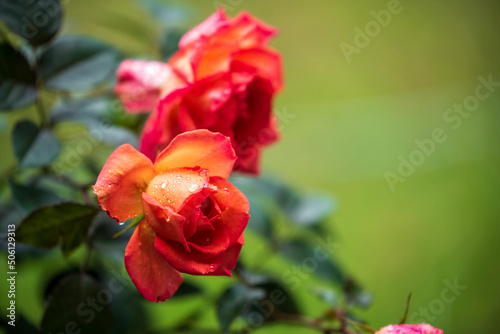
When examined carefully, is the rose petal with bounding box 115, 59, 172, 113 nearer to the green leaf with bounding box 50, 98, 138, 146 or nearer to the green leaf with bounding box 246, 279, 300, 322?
the green leaf with bounding box 50, 98, 138, 146

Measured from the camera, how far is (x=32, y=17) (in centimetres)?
34

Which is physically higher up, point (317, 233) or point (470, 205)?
point (317, 233)

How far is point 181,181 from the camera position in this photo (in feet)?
0.80

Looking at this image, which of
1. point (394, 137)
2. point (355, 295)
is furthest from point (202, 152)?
point (394, 137)

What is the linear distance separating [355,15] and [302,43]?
306 mm

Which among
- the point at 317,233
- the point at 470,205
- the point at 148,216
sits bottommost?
the point at 470,205

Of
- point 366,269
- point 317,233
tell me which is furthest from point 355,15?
point 317,233

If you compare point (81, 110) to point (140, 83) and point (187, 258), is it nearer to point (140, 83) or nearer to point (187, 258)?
point (140, 83)

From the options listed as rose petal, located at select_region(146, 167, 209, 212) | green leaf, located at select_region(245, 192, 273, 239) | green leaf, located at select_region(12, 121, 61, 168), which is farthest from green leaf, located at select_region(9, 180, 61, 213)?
green leaf, located at select_region(245, 192, 273, 239)

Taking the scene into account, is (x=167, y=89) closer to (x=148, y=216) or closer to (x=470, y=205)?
(x=148, y=216)

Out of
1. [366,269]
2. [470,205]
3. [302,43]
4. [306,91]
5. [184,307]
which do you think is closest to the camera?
[184,307]

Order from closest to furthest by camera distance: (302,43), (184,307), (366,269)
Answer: (184,307), (366,269), (302,43)

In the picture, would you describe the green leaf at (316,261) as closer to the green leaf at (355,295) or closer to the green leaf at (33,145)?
the green leaf at (355,295)

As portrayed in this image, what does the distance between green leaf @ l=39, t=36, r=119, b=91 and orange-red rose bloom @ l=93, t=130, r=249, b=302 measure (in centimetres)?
16
